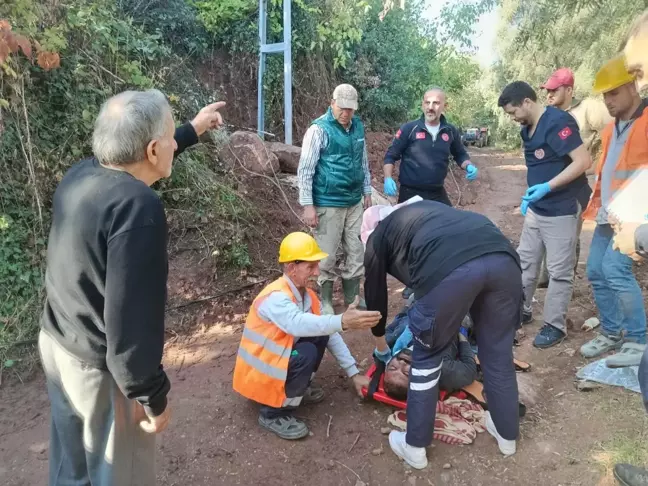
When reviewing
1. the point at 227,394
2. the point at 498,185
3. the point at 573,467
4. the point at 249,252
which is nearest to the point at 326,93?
the point at 498,185

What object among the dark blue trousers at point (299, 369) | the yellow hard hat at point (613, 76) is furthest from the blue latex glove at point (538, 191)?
the dark blue trousers at point (299, 369)

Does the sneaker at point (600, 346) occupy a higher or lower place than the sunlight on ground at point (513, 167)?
lower

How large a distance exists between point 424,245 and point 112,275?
1.48m

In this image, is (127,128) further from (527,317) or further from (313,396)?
(527,317)

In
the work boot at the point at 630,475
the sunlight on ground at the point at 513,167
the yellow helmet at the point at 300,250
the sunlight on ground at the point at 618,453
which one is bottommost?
the sunlight on ground at the point at 618,453

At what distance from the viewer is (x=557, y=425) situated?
2945mm

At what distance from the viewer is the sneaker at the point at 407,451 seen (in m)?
2.65

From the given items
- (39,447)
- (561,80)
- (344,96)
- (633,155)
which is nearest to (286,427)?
(39,447)

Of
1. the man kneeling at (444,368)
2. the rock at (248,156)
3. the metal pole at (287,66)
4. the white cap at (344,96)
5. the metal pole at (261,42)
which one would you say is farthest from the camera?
the metal pole at (261,42)

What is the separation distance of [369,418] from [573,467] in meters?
1.19

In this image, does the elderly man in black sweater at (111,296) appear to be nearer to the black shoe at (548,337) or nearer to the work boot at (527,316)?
the black shoe at (548,337)

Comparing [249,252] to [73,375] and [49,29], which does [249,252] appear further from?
[73,375]

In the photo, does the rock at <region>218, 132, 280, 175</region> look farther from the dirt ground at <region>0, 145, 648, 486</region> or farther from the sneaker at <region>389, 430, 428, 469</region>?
the sneaker at <region>389, 430, 428, 469</region>

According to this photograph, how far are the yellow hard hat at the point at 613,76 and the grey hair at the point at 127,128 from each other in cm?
290
